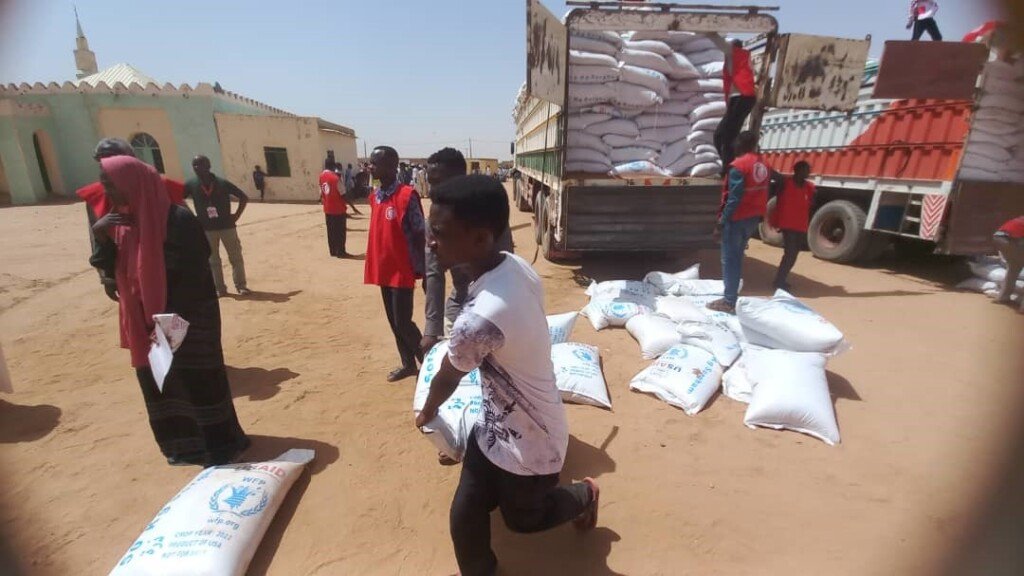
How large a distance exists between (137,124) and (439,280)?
19.5 metres

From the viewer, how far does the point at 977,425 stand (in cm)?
261

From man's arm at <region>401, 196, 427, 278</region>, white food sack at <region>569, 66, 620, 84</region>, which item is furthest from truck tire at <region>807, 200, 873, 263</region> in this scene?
man's arm at <region>401, 196, 427, 278</region>

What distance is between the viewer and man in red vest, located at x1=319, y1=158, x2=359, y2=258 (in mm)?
7055

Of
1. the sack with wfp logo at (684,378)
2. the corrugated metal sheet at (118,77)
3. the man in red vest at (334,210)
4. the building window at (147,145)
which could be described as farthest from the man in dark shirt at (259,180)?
the sack with wfp logo at (684,378)

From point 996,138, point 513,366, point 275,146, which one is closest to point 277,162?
point 275,146

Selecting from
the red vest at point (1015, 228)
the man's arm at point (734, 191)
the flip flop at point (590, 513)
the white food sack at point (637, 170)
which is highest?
the white food sack at point (637, 170)

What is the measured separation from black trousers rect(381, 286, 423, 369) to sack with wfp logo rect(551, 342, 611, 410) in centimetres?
96

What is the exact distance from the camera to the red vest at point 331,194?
7035mm

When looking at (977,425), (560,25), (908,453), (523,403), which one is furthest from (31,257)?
(977,425)

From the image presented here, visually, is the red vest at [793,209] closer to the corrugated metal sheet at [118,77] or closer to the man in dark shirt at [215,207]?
the man in dark shirt at [215,207]

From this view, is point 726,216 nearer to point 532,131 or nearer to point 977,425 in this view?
point 977,425

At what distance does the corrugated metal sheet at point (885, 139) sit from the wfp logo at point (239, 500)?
7.16 metres

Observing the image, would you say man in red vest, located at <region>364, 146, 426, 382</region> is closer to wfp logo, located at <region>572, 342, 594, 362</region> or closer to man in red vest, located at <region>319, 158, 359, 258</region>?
wfp logo, located at <region>572, 342, 594, 362</region>

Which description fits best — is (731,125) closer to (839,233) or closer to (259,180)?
(839,233)
